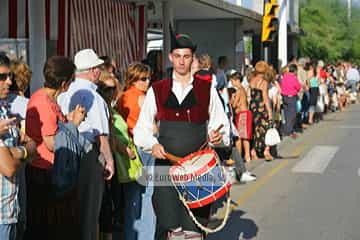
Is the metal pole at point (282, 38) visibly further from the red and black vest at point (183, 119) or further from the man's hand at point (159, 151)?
the man's hand at point (159, 151)

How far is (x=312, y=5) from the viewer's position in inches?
2648

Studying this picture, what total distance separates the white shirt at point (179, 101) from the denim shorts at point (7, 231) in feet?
4.52

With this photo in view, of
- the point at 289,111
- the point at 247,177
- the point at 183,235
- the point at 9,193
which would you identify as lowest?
the point at 247,177

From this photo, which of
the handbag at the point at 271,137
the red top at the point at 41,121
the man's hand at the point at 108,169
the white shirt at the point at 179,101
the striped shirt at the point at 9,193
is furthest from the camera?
the handbag at the point at 271,137

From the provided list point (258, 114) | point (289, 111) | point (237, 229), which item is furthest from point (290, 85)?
point (237, 229)

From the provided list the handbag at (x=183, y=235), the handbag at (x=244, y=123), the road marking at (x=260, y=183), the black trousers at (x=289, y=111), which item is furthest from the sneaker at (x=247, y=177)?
the black trousers at (x=289, y=111)

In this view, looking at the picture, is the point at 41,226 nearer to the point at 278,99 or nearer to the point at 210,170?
the point at 210,170

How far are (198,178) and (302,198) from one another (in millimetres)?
5008

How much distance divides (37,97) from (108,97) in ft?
4.09

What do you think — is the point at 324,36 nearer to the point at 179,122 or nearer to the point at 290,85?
the point at 290,85

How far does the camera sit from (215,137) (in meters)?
5.76

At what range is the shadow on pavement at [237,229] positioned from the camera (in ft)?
26.8

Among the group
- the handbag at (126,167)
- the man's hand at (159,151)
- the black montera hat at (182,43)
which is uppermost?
the black montera hat at (182,43)

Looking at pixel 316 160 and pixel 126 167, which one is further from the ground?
pixel 126 167
